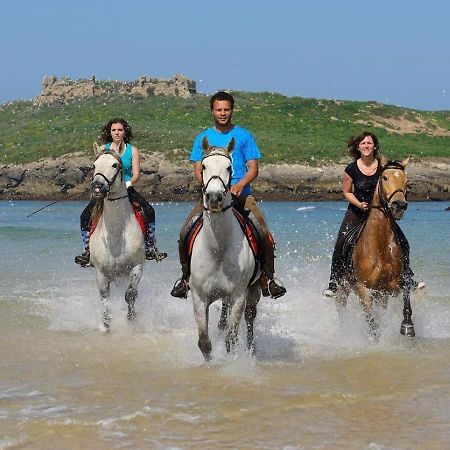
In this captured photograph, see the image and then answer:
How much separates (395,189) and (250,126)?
6911cm

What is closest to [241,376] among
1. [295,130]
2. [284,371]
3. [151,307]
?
[284,371]

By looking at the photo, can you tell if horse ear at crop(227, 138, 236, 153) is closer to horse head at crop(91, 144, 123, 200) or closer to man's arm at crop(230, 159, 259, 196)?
man's arm at crop(230, 159, 259, 196)

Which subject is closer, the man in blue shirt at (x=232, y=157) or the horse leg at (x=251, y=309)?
the man in blue shirt at (x=232, y=157)

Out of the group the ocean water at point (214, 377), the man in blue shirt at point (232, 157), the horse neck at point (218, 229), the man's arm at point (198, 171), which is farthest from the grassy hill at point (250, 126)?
the horse neck at point (218, 229)

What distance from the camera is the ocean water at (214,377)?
607 cm

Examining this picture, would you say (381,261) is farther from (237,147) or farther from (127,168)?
(127,168)

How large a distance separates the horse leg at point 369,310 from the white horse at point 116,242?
3.08m

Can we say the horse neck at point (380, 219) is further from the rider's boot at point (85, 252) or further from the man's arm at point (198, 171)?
the rider's boot at point (85, 252)

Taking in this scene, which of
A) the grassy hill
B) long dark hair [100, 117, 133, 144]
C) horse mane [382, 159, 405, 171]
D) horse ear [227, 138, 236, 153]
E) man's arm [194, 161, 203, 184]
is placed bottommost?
man's arm [194, 161, 203, 184]

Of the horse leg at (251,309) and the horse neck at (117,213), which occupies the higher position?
the horse neck at (117,213)

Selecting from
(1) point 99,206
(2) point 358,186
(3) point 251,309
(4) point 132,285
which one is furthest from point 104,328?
(2) point 358,186

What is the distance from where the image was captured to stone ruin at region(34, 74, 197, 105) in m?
91.1

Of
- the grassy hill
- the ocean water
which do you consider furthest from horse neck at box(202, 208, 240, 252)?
the grassy hill

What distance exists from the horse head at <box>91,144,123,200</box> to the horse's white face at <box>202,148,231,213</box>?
237 centimetres
